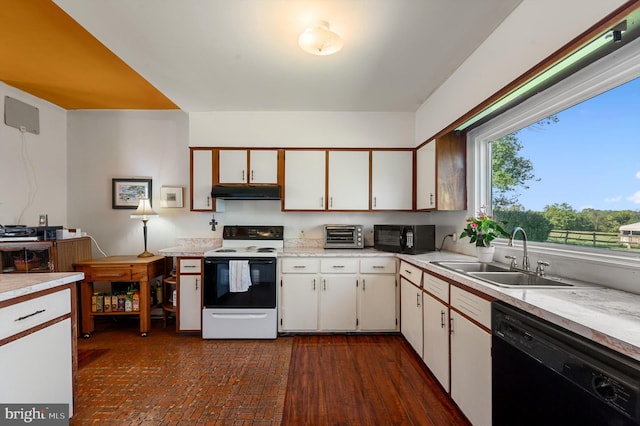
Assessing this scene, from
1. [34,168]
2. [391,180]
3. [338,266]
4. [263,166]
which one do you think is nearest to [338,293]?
[338,266]

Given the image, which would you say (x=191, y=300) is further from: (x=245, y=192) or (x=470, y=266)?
(x=470, y=266)

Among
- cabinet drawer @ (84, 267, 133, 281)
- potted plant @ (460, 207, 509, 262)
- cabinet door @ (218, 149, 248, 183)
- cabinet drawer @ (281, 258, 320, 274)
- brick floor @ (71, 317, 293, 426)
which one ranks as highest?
cabinet door @ (218, 149, 248, 183)

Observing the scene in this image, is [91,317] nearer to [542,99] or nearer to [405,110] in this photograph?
[405,110]

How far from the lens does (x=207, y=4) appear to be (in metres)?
1.67

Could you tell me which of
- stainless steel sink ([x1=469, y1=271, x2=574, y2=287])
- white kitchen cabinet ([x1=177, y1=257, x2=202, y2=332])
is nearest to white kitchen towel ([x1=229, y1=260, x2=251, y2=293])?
white kitchen cabinet ([x1=177, y1=257, x2=202, y2=332])

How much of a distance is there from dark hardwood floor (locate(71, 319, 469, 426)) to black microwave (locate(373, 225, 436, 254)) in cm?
97

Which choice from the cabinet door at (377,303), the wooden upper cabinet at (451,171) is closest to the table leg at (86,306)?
the cabinet door at (377,303)

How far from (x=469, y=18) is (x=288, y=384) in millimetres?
2872

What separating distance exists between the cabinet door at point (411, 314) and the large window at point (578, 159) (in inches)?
40.3

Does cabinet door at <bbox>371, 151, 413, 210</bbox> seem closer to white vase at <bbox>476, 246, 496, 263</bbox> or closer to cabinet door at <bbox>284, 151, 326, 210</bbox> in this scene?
cabinet door at <bbox>284, 151, 326, 210</bbox>

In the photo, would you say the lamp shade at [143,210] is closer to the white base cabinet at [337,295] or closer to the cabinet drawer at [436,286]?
the white base cabinet at [337,295]

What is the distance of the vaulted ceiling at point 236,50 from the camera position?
1.72m

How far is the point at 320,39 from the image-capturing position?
1.75 m

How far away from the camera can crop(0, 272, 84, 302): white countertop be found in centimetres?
132
